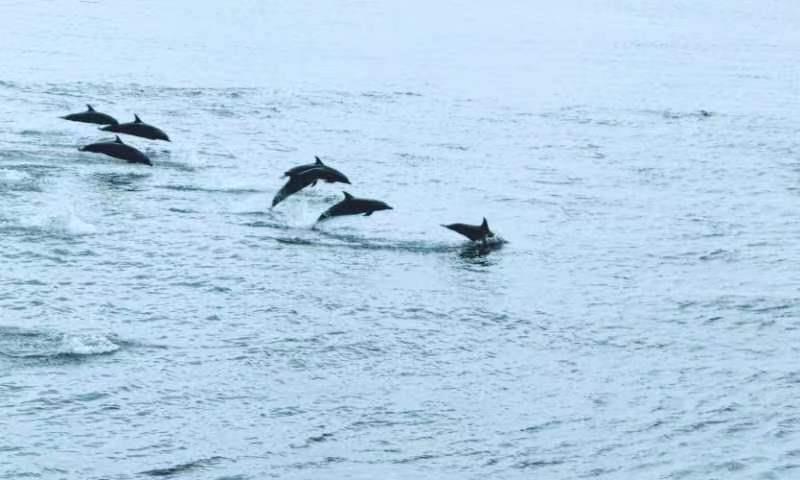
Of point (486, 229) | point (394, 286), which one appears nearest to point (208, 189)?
point (486, 229)

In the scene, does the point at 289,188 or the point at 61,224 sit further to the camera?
the point at 289,188

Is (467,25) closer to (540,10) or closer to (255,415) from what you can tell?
(540,10)

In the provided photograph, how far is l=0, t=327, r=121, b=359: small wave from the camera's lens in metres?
12.6

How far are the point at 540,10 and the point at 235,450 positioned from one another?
5687cm

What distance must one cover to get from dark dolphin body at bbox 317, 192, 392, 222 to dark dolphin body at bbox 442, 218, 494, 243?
1.38 m

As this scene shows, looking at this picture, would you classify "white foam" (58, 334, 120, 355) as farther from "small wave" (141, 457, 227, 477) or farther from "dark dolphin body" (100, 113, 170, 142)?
"dark dolphin body" (100, 113, 170, 142)

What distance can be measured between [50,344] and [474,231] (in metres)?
6.69

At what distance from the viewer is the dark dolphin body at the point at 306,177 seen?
1942 cm

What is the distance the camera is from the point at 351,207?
60.9 ft

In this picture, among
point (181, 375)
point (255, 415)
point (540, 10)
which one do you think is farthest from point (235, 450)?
point (540, 10)

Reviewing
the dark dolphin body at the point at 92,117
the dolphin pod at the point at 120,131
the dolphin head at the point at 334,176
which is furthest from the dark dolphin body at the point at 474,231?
the dark dolphin body at the point at 92,117

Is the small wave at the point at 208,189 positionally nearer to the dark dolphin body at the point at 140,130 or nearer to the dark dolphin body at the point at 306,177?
the dark dolphin body at the point at 306,177

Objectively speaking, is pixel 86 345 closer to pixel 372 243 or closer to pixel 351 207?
pixel 372 243

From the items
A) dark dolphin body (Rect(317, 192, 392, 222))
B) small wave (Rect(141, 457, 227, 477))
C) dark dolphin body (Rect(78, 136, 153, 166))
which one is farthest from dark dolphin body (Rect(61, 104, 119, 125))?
small wave (Rect(141, 457, 227, 477))
